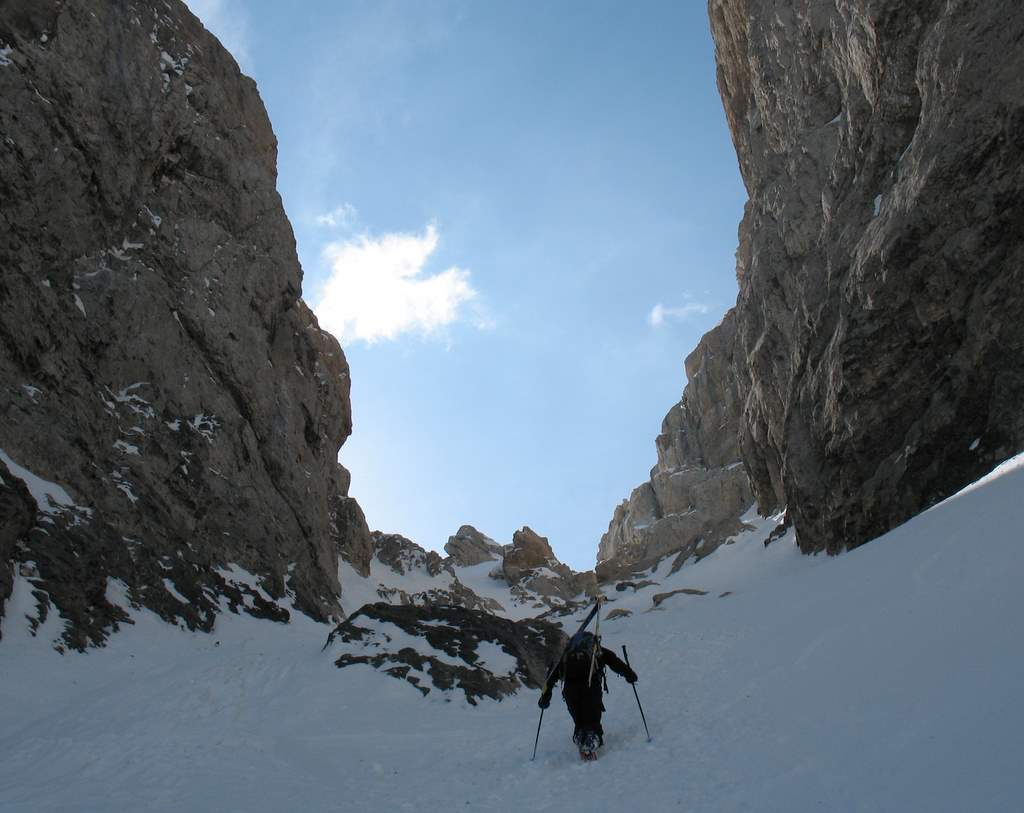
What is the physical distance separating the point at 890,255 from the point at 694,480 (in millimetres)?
64396

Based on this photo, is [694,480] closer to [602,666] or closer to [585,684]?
[602,666]

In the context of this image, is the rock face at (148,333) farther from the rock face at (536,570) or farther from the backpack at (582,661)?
the rock face at (536,570)

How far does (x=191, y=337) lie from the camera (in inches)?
1441

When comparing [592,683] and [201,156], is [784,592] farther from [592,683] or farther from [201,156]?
[201,156]

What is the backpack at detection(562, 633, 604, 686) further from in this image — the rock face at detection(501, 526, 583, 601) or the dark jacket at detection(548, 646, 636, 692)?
the rock face at detection(501, 526, 583, 601)

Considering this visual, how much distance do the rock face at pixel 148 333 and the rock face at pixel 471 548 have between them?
67292 mm

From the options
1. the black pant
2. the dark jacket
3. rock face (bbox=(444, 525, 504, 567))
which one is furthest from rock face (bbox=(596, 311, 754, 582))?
the black pant

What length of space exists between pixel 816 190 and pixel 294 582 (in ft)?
116

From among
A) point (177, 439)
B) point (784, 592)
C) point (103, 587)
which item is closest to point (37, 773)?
point (103, 587)

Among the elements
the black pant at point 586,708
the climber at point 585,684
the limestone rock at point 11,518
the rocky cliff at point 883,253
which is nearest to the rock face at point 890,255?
the rocky cliff at point 883,253

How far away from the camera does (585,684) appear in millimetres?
10281

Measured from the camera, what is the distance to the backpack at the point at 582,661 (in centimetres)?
1054

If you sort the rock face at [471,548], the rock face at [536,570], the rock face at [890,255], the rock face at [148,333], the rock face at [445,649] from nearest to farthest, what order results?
the rock face at [445,649], the rock face at [890,255], the rock face at [148,333], the rock face at [536,570], the rock face at [471,548]

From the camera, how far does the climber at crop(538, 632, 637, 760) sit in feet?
32.7
